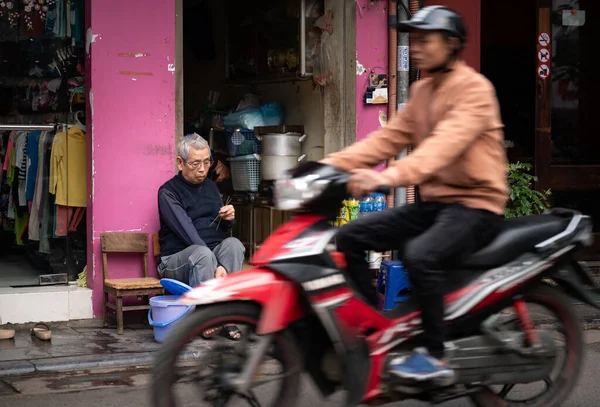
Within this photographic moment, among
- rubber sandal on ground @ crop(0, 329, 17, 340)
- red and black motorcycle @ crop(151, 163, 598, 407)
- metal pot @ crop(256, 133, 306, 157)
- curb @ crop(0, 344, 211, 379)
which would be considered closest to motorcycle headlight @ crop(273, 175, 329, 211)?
red and black motorcycle @ crop(151, 163, 598, 407)

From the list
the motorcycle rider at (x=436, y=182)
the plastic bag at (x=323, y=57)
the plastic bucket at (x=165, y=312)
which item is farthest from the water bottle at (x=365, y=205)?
the motorcycle rider at (x=436, y=182)

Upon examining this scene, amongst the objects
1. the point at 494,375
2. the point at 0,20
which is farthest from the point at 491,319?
the point at 0,20

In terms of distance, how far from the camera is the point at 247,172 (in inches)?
401

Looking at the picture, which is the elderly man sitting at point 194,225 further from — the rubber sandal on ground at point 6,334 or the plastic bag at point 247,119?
the plastic bag at point 247,119

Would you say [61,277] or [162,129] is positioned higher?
[162,129]

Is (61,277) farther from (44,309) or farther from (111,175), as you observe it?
(111,175)

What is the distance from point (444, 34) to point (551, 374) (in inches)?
73.5

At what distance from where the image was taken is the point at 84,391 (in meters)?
6.32

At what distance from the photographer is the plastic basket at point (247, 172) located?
33.3 ft

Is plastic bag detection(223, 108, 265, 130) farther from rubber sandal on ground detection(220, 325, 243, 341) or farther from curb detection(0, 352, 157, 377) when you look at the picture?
rubber sandal on ground detection(220, 325, 243, 341)

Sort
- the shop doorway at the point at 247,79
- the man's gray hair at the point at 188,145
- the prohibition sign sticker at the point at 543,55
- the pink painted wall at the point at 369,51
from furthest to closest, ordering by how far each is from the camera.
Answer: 1. the prohibition sign sticker at the point at 543,55
2. the shop doorway at the point at 247,79
3. the pink painted wall at the point at 369,51
4. the man's gray hair at the point at 188,145

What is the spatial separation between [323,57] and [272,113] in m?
0.97

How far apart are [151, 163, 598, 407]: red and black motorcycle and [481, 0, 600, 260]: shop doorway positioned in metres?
5.54

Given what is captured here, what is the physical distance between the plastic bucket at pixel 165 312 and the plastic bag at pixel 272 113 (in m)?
3.10
